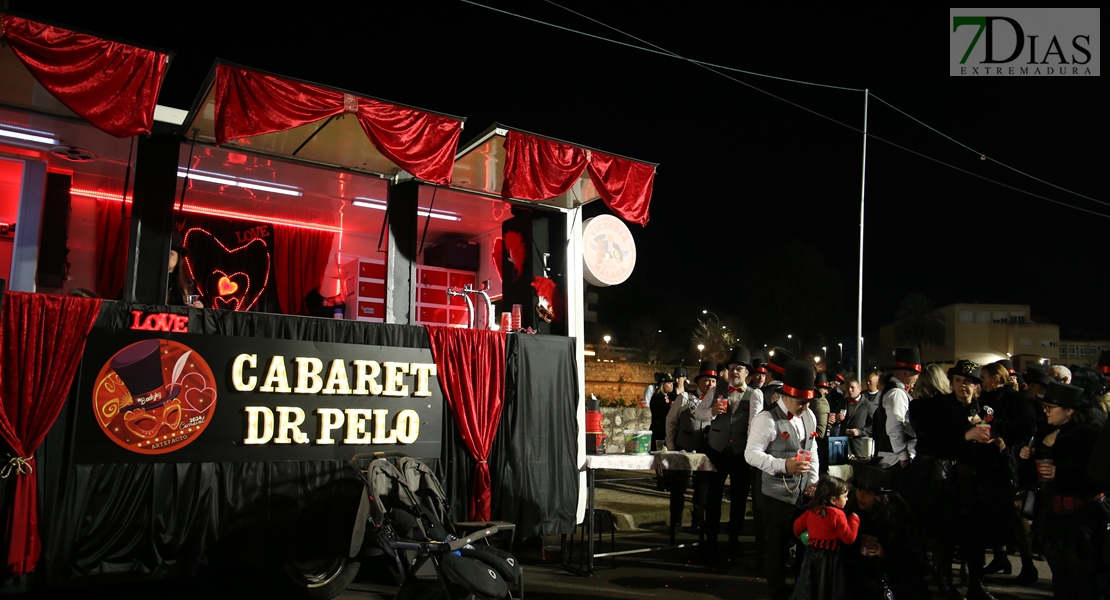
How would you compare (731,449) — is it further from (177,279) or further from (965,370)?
(177,279)

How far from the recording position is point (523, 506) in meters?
7.49

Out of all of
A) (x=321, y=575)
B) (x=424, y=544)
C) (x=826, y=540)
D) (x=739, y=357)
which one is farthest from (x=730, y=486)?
(x=321, y=575)

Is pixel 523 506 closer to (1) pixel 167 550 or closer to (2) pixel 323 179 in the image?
(1) pixel 167 550

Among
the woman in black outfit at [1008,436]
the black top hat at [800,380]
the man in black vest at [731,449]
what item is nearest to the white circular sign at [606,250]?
the man in black vest at [731,449]

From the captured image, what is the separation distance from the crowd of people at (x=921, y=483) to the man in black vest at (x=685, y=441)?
0.04 metres

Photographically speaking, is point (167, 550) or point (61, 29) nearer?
point (61, 29)

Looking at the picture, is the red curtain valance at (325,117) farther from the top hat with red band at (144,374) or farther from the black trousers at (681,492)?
the black trousers at (681,492)

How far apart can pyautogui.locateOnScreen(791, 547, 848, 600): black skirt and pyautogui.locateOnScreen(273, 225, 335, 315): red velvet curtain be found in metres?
7.88

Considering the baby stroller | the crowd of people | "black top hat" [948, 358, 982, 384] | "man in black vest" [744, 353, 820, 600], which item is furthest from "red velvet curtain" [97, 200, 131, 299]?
"black top hat" [948, 358, 982, 384]

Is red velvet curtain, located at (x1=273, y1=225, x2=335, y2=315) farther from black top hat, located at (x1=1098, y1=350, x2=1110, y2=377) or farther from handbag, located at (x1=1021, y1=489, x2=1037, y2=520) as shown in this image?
black top hat, located at (x1=1098, y1=350, x2=1110, y2=377)

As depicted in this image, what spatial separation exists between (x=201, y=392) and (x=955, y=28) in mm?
12245

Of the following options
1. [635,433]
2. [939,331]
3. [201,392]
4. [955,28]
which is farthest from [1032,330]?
[201,392]

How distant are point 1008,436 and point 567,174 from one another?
482 cm

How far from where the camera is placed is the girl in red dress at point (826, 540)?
5.10m
